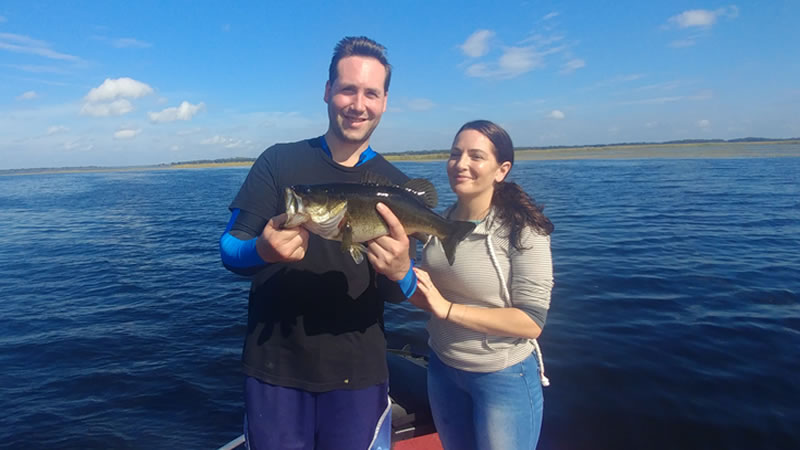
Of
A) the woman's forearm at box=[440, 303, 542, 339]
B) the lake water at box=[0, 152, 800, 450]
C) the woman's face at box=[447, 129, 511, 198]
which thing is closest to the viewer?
the woman's forearm at box=[440, 303, 542, 339]

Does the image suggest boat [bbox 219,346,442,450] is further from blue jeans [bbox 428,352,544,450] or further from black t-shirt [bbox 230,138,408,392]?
black t-shirt [bbox 230,138,408,392]

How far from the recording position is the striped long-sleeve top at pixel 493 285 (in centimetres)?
322

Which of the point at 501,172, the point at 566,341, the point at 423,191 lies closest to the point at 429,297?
the point at 423,191

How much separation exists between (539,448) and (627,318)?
18.6 ft

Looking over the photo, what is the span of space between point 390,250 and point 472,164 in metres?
1.03

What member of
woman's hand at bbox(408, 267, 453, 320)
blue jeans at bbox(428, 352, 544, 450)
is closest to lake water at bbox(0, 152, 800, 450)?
blue jeans at bbox(428, 352, 544, 450)

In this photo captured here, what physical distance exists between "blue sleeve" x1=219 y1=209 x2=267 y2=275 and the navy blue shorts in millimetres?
816

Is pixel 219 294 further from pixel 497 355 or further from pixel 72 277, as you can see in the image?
pixel 497 355

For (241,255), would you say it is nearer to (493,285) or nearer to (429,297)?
(429,297)

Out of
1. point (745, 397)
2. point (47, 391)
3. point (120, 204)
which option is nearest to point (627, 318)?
point (745, 397)

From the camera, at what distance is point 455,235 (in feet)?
11.2

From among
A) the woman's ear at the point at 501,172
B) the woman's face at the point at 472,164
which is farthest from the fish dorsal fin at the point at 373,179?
the woman's ear at the point at 501,172

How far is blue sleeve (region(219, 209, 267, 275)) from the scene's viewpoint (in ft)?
9.28

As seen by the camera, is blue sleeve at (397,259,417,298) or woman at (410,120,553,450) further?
woman at (410,120,553,450)
